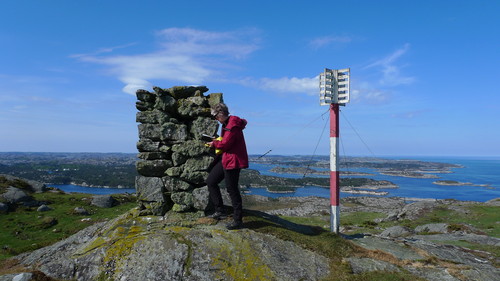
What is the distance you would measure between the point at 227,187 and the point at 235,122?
226 cm

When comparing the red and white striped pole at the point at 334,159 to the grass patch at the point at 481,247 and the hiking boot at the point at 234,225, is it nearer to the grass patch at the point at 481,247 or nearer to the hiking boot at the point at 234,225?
the hiking boot at the point at 234,225

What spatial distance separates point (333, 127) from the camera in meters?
12.7

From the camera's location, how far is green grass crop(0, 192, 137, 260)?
84.7 feet

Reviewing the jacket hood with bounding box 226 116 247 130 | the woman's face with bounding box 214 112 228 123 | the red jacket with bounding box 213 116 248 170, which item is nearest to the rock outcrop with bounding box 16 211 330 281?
the red jacket with bounding box 213 116 248 170

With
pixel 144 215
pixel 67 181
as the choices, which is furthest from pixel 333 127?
pixel 67 181

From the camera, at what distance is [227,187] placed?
10195 millimetres

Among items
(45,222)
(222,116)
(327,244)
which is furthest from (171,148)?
(45,222)

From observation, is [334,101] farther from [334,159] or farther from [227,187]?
[227,187]

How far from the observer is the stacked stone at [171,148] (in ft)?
38.3

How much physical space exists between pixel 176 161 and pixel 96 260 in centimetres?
444

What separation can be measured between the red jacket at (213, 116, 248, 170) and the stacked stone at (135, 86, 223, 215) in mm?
1727

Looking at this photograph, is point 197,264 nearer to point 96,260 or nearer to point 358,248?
point 96,260

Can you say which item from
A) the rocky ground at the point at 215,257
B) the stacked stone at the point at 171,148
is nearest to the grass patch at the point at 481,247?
the rocky ground at the point at 215,257

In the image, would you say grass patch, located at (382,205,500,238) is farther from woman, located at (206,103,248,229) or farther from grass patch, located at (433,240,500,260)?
woman, located at (206,103,248,229)
